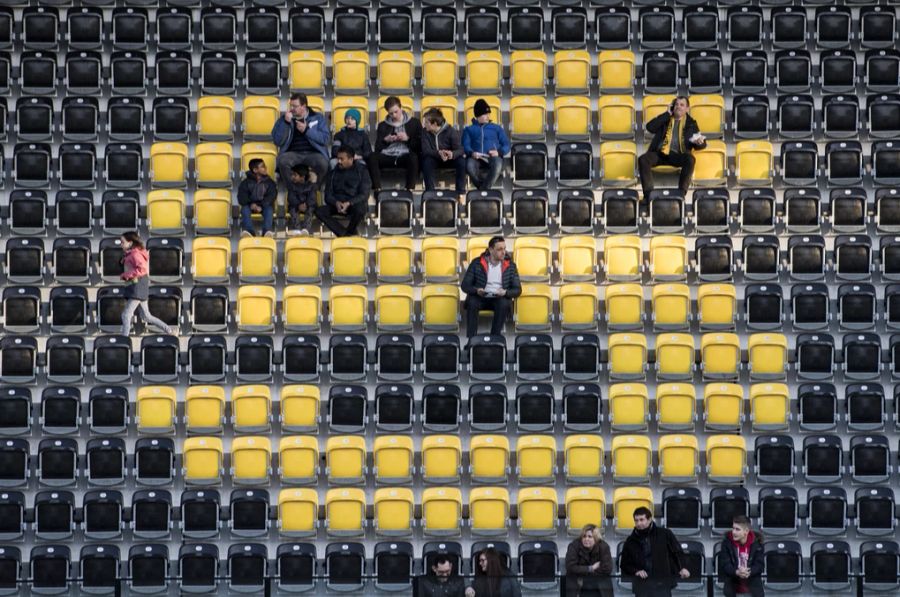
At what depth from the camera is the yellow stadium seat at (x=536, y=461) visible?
19016mm

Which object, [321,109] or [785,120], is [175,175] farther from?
[785,120]

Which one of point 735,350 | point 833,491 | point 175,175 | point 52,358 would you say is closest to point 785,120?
point 735,350

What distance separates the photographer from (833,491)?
61.7 feet

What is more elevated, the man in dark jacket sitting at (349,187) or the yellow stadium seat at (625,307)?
the man in dark jacket sitting at (349,187)

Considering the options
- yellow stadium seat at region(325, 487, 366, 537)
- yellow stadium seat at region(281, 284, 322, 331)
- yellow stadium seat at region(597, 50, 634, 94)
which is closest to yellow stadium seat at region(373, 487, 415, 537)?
yellow stadium seat at region(325, 487, 366, 537)

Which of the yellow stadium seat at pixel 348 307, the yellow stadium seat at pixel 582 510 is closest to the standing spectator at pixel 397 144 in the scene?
the yellow stadium seat at pixel 348 307

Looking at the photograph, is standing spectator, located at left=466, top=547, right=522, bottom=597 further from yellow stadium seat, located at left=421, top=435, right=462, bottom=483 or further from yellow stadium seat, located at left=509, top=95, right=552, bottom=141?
yellow stadium seat, located at left=509, top=95, right=552, bottom=141

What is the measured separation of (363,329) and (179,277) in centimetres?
207

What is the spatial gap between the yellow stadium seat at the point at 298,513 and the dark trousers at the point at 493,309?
7.99 ft

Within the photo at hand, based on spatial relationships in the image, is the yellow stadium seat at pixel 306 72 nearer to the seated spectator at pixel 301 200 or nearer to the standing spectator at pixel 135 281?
the seated spectator at pixel 301 200

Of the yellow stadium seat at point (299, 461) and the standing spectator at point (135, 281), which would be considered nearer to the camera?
the yellow stadium seat at point (299, 461)

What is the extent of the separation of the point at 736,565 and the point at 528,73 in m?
7.46

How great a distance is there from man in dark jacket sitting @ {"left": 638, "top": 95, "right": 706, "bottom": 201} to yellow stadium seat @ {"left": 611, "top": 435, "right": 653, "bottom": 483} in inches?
120

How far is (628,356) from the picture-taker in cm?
1970
